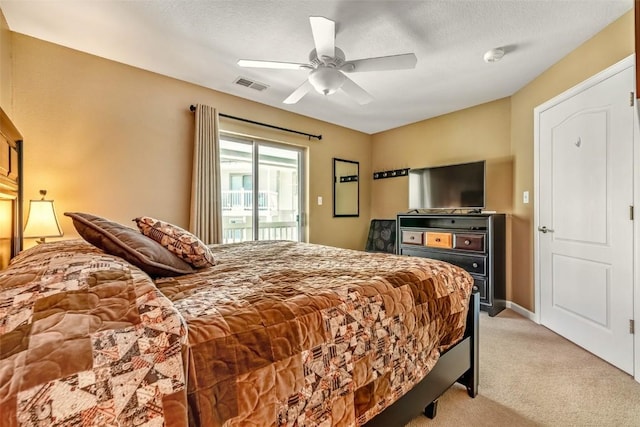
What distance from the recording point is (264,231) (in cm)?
396

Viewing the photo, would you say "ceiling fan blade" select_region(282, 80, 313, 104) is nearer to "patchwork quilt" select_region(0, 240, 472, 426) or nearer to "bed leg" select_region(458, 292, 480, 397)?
"patchwork quilt" select_region(0, 240, 472, 426)

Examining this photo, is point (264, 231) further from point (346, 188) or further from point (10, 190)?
point (10, 190)

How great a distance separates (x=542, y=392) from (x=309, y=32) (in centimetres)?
303

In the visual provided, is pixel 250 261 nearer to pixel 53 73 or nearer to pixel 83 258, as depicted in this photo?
pixel 83 258

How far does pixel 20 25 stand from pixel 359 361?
134 inches

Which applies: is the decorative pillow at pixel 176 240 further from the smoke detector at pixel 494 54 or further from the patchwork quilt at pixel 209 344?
the smoke detector at pixel 494 54

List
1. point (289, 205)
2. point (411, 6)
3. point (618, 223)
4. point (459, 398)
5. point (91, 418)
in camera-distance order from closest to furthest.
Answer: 1. point (91, 418)
2. point (459, 398)
3. point (411, 6)
4. point (618, 223)
5. point (289, 205)

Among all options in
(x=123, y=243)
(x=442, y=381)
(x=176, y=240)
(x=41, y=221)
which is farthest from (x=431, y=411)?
(x=41, y=221)

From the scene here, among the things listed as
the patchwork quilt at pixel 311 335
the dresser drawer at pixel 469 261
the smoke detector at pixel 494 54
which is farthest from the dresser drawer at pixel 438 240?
the patchwork quilt at pixel 311 335

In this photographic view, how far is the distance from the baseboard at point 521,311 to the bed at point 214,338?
201 cm

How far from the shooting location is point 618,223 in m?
2.10

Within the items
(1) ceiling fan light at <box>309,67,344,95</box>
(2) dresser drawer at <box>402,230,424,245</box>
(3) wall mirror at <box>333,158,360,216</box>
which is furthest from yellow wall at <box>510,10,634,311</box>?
(3) wall mirror at <box>333,158,360,216</box>

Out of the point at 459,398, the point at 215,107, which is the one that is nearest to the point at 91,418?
the point at 459,398

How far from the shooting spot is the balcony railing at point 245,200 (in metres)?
3.58
